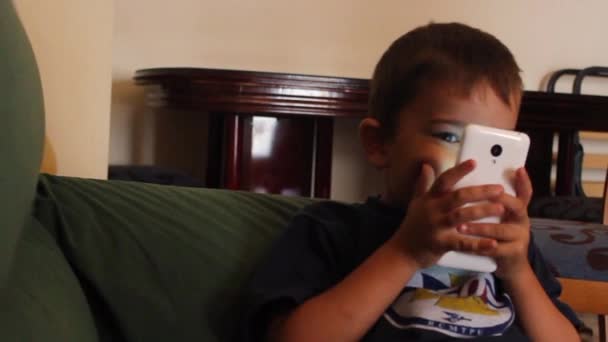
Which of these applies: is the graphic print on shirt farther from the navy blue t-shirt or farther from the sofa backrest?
the sofa backrest

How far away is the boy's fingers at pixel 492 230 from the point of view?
2.12ft

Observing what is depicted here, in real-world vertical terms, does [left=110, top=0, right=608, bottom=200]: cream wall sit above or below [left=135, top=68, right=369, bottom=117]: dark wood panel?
above

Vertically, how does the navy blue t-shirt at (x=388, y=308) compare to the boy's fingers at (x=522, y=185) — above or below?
below

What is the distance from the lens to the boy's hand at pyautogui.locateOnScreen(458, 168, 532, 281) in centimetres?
65

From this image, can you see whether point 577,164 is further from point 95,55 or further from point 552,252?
point 95,55

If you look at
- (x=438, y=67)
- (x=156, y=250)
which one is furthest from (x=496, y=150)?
(x=156, y=250)

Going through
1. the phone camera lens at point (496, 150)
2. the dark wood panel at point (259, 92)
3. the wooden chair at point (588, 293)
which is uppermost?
the dark wood panel at point (259, 92)

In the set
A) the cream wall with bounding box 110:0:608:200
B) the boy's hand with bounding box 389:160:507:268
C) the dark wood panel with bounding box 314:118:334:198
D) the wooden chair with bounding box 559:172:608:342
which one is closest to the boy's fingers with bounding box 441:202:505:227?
the boy's hand with bounding box 389:160:507:268

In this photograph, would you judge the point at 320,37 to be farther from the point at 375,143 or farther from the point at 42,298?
the point at 42,298

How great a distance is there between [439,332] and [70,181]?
1.31 ft

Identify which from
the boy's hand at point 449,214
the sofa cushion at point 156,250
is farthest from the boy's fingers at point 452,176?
the sofa cushion at point 156,250

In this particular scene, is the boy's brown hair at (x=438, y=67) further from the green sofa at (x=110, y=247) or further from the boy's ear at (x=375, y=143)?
A: the green sofa at (x=110, y=247)

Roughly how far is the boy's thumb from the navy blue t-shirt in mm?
79

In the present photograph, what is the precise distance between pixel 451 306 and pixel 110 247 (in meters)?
0.32
